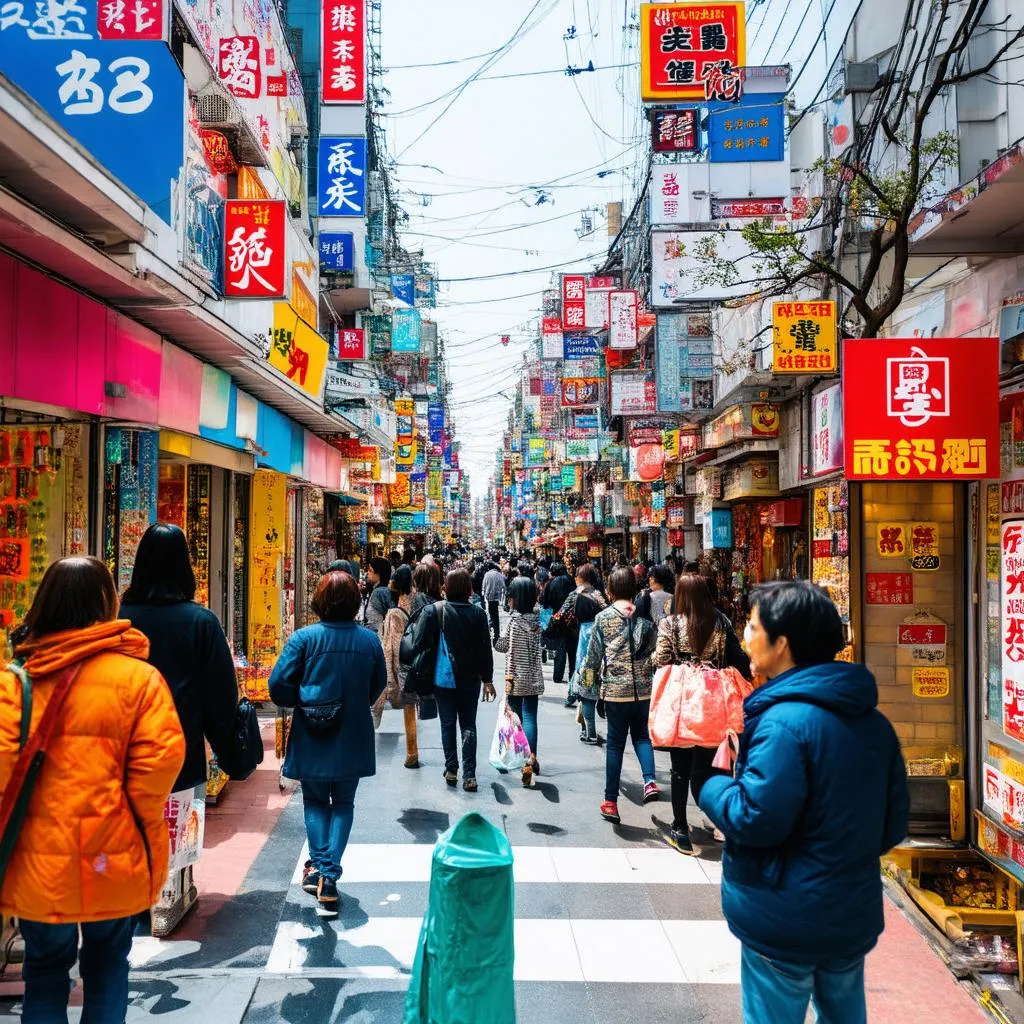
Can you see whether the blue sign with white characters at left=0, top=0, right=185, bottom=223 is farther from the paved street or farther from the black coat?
the paved street

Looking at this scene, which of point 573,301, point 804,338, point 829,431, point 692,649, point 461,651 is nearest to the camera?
point 692,649

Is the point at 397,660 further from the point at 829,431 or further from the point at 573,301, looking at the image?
the point at 573,301

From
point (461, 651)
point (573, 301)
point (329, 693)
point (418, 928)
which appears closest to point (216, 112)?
point (461, 651)

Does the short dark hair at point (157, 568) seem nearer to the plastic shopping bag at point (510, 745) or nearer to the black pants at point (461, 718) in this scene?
the black pants at point (461, 718)

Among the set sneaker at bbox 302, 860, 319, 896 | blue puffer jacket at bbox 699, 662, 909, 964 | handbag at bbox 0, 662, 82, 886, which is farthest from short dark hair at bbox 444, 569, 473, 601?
blue puffer jacket at bbox 699, 662, 909, 964

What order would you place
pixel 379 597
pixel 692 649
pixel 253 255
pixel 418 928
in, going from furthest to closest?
pixel 379 597
pixel 253 255
pixel 692 649
pixel 418 928

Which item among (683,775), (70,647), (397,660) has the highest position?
(70,647)

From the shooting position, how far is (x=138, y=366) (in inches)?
271

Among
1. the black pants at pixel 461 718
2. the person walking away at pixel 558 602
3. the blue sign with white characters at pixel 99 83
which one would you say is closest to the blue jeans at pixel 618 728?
the black pants at pixel 461 718

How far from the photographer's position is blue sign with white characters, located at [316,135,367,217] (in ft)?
49.6

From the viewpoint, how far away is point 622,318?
1906cm

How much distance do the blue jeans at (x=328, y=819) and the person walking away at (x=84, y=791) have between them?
1.99 m

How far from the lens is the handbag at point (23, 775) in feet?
9.70

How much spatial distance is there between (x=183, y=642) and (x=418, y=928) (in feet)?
7.05
